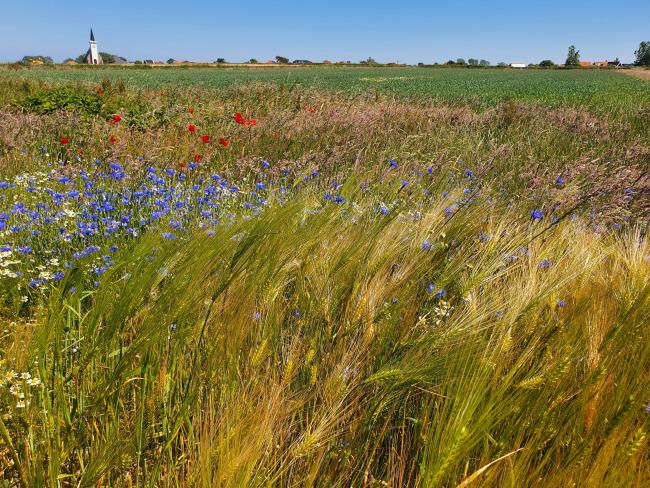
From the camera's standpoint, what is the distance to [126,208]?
3.23m

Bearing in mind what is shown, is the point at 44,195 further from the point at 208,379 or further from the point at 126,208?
the point at 208,379

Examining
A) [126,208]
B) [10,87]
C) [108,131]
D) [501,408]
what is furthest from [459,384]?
[10,87]

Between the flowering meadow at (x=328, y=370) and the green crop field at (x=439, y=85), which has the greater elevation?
the green crop field at (x=439, y=85)

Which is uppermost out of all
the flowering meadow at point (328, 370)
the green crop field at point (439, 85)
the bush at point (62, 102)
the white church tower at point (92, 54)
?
the white church tower at point (92, 54)

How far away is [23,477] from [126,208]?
2.48 m

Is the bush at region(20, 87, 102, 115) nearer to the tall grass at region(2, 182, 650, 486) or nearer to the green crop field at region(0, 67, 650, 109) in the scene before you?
the green crop field at region(0, 67, 650, 109)

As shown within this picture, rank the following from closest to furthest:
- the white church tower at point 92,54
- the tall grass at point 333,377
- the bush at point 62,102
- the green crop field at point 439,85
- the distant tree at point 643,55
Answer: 1. the tall grass at point 333,377
2. the bush at point 62,102
3. the green crop field at point 439,85
4. the distant tree at point 643,55
5. the white church tower at point 92,54

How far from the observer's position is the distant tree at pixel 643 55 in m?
Result: 98.1

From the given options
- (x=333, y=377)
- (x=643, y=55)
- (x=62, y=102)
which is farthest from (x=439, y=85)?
(x=643, y=55)

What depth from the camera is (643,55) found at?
107188 mm

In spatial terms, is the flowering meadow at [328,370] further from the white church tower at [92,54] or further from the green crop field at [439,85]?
the white church tower at [92,54]

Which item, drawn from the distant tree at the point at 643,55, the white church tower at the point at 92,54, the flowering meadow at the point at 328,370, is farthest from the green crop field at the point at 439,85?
the white church tower at the point at 92,54

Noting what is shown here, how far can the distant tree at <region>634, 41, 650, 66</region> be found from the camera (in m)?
98.1

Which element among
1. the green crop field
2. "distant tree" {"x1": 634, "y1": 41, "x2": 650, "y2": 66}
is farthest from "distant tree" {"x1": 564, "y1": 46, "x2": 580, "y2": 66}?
the green crop field
